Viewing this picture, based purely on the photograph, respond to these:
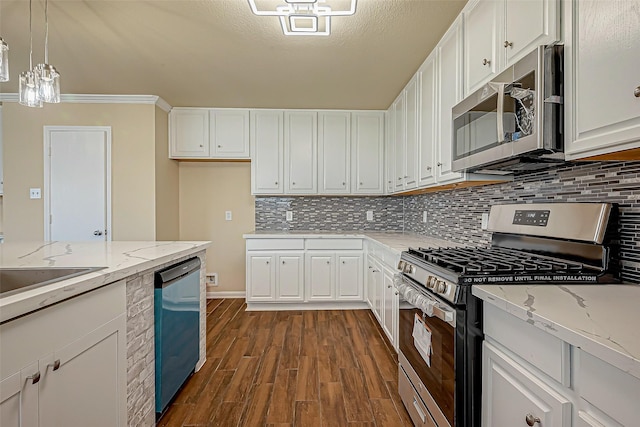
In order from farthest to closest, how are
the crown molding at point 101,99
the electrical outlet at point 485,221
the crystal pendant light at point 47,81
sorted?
1. the crown molding at point 101,99
2. the electrical outlet at point 485,221
3. the crystal pendant light at point 47,81

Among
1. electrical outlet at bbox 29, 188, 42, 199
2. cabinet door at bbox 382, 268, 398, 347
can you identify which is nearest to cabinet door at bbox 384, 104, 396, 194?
cabinet door at bbox 382, 268, 398, 347

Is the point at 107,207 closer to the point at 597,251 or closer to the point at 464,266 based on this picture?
the point at 464,266

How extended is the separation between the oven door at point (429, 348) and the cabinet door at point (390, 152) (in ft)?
6.33

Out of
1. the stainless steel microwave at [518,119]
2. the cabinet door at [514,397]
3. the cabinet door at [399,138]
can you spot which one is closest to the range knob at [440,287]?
the cabinet door at [514,397]

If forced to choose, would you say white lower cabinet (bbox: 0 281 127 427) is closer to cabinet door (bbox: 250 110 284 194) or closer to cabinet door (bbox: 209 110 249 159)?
cabinet door (bbox: 250 110 284 194)

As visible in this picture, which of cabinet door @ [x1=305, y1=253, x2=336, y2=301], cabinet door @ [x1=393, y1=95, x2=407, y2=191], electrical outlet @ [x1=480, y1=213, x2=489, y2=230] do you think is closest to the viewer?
electrical outlet @ [x1=480, y1=213, x2=489, y2=230]

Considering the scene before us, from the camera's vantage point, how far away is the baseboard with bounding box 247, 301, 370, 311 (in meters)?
3.69

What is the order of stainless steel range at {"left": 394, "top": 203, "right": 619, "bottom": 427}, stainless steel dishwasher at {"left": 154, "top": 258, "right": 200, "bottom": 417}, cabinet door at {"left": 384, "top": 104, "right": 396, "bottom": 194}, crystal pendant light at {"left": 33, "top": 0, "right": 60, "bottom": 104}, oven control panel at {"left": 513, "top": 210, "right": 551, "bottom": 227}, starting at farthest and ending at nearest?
cabinet door at {"left": 384, "top": 104, "right": 396, "bottom": 194}, crystal pendant light at {"left": 33, "top": 0, "right": 60, "bottom": 104}, stainless steel dishwasher at {"left": 154, "top": 258, "right": 200, "bottom": 417}, oven control panel at {"left": 513, "top": 210, "right": 551, "bottom": 227}, stainless steel range at {"left": 394, "top": 203, "right": 619, "bottom": 427}

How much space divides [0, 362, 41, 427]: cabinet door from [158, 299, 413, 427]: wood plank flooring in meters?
1.02

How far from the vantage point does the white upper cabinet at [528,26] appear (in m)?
1.19

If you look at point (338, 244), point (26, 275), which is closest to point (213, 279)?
point (338, 244)

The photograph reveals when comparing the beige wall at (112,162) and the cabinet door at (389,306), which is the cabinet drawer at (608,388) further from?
the beige wall at (112,162)

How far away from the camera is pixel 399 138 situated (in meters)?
3.32

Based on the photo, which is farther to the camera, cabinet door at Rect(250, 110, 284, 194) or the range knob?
cabinet door at Rect(250, 110, 284, 194)
